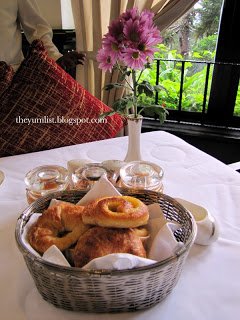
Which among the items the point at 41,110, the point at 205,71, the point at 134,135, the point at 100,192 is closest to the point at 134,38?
the point at 134,135

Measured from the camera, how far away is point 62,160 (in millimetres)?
1066

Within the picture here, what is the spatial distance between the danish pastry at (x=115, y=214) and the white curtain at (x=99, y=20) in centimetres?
153

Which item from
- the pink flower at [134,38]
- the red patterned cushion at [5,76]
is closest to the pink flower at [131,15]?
the pink flower at [134,38]

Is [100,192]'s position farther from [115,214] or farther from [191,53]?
[191,53]

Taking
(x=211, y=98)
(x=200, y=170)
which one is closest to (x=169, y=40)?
(x=211, y=98)

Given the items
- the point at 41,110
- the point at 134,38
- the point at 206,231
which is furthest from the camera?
the point at 41,110

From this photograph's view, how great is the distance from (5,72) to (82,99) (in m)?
0.34

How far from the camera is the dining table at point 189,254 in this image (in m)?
0.50

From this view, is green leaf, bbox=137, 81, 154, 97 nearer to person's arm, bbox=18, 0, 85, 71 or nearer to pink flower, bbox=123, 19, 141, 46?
pink flower, bbox=123, 19, 141, 46

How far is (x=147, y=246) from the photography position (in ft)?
1.76

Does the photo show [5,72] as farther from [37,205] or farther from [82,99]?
[37,205]

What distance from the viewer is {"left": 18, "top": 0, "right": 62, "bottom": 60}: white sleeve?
5.64 ft

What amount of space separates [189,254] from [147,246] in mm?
143

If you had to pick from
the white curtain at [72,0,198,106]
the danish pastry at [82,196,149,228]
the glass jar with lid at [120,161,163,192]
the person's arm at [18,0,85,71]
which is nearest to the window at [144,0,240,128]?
the white curtain at [72,0,198,106]
